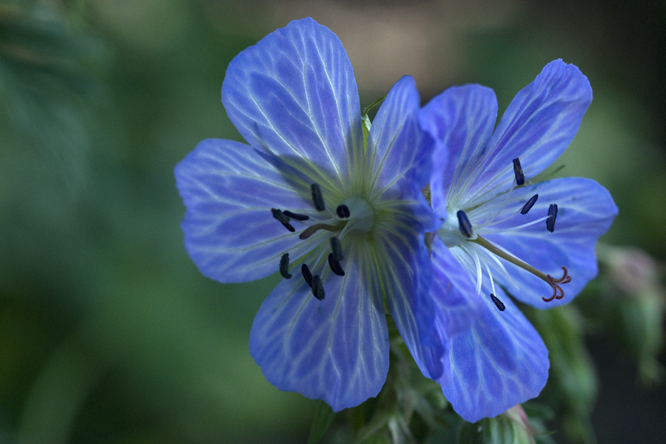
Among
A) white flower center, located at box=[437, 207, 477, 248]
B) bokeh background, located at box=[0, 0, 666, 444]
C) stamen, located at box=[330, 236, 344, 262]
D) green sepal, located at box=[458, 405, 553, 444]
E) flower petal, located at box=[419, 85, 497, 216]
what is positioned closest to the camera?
flower petal, located at box=[419, 85, 497, 216]

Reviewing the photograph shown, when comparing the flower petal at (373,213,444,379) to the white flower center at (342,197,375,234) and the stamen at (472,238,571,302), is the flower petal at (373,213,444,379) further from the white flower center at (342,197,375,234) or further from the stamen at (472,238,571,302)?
the stamen at (472,238,571,302)

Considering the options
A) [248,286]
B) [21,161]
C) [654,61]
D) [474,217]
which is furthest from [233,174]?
[654,61]

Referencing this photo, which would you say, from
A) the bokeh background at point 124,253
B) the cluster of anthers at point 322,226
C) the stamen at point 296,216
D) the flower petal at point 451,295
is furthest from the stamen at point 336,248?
the bokeh background at point 124,253

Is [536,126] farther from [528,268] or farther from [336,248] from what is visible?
[336,248]

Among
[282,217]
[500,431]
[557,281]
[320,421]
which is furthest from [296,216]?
[500,431]

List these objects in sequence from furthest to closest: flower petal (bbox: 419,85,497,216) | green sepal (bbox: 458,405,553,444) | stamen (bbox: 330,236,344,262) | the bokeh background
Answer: the bokeh background → green sepal (bbox: 458,405,553,444) → stamen (bbox: 330,236,344,262) → flower petal (bbox: 419,85,497,216)

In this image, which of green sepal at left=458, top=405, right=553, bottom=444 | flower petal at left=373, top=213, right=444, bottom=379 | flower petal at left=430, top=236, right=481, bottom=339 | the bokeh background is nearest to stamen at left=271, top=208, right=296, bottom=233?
flower petal at left=373, top=213, right=444, bottom=379

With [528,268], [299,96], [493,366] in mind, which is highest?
[299,96]
